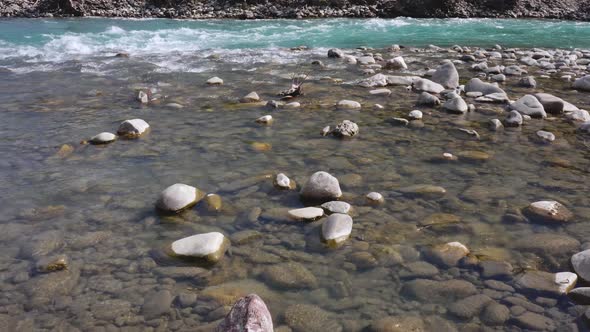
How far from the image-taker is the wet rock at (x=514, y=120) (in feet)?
20.4

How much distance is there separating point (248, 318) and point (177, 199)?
183 cm

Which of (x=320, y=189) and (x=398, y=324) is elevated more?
(x=320, y=189)

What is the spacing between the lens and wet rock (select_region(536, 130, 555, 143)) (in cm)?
564

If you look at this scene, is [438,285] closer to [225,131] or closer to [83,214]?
[83,214]

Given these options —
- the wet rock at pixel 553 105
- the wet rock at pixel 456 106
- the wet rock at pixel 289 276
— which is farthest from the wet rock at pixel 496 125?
the wet rock at pixel 289 276

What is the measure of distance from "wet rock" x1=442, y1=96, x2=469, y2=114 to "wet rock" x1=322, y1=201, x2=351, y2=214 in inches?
149

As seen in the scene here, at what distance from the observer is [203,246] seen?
3.20 meters

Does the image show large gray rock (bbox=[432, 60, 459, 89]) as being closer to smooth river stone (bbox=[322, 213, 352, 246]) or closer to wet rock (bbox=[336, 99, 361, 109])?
wet rock (bbox=[336, 99, 361, 109])

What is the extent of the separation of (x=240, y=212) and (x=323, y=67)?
25.0 ft

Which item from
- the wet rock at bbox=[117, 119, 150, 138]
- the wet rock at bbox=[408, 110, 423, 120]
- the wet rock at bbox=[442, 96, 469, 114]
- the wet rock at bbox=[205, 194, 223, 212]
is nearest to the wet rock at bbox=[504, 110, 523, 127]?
the wet rock at bbox=[442, 96, 469, 114]

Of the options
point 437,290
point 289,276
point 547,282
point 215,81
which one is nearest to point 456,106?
point 547,282

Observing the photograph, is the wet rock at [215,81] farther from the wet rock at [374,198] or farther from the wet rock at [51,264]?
the wet rock at [51,264]

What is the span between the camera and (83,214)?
12.4ft

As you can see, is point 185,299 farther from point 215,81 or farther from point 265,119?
point 215,81
